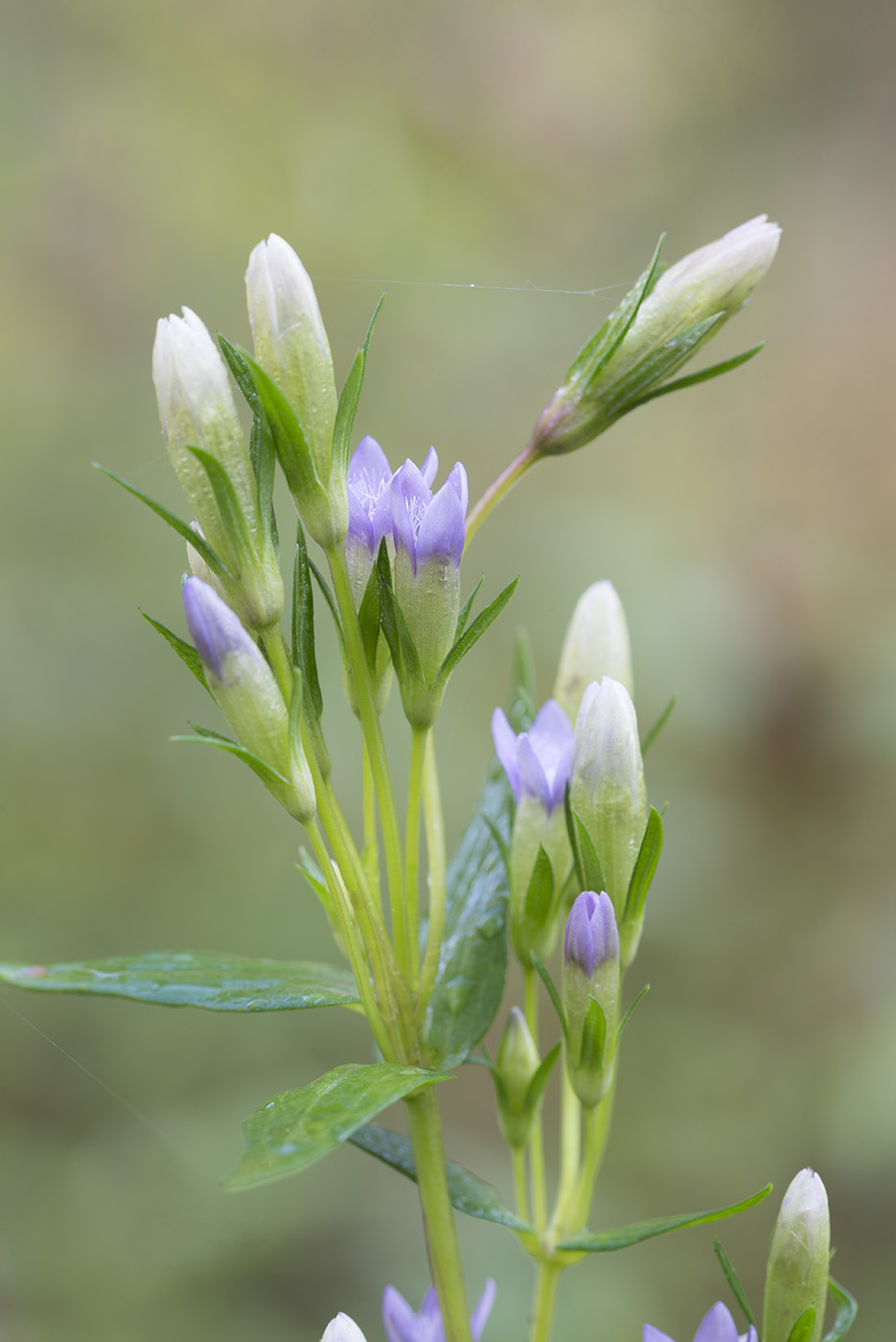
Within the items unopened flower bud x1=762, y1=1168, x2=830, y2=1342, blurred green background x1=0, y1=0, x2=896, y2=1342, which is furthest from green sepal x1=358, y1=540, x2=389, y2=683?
blurred green background x1=0, y1=0, x2=896, y2=1342

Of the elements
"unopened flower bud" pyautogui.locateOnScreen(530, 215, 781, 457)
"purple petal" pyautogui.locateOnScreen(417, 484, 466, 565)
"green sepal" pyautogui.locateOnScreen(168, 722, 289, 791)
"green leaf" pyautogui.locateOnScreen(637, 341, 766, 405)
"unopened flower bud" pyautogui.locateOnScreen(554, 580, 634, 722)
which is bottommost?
"green sepal" pyautogui.locateOnScreen(168, 722, 289, 791)

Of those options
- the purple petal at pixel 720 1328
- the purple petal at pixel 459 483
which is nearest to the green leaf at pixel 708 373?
the purple petal at pixel 459 483

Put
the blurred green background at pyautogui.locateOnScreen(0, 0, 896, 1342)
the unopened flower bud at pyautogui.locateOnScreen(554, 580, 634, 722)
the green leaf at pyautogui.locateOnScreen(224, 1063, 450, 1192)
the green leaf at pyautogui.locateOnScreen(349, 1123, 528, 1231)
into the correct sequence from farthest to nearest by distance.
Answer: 1. the blurred green background at pyautogui.locateOnScreen(0, 0, 896, 1342)
2. the unopened flower bud at pyautogui.locateOnScreen(554, 580, 634, 722)
3. the green leaf at pyautogui.locateOnScreen(349, 1123, 528, 1231)
4. the green leaf at pyautogui.locateOnScreen(224, 1063, 450, 1192)

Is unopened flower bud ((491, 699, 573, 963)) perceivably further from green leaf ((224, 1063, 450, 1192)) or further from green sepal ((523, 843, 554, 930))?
green leaf ((224, 1063, 450, 1192))

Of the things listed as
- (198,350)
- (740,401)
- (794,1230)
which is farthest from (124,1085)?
(740,401)

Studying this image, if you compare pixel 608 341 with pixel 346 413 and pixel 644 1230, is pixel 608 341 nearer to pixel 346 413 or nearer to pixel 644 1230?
pixel 346 413

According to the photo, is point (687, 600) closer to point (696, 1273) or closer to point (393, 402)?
point (393, 402)
